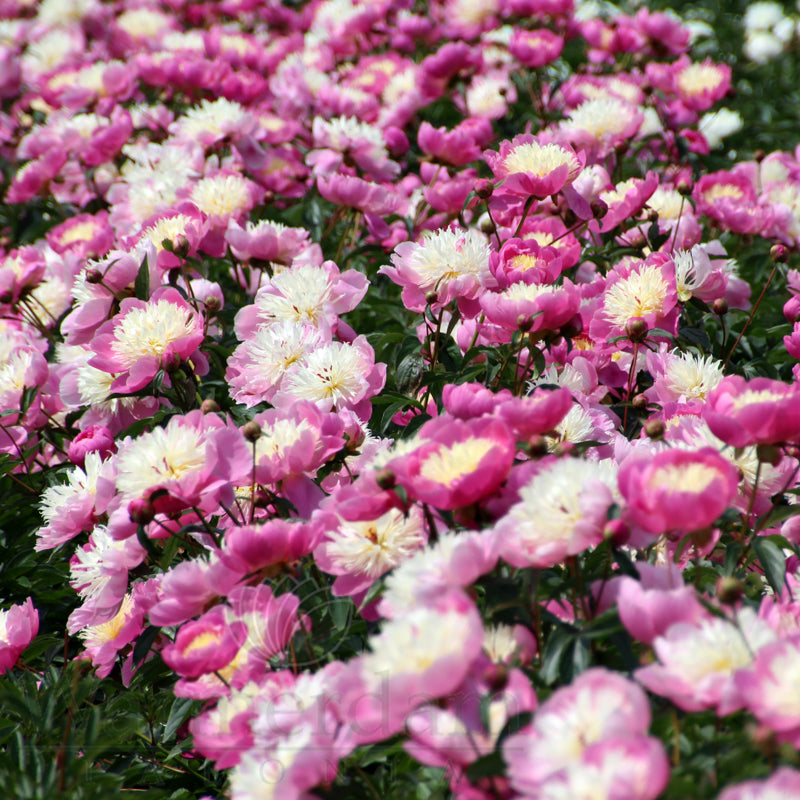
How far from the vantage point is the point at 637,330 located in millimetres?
1590

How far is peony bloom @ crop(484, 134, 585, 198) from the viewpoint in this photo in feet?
5.77

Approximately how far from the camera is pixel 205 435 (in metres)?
1.38

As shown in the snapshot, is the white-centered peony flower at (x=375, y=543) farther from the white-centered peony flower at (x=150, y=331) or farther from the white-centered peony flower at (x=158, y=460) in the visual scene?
the white-centered peony flower at (x=150, y=331)

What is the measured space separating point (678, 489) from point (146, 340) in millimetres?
1046

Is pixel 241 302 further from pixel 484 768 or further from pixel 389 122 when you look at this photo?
pixel 484 768

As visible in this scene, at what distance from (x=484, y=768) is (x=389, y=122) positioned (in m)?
2.66

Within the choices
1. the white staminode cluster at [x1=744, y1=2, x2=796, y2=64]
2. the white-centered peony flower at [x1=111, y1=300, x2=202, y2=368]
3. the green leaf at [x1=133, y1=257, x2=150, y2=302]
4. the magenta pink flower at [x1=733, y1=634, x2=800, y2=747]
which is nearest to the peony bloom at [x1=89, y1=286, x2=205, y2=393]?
the white-centered peony flower at [x1=111, y1=300, x2=202, y2=368]

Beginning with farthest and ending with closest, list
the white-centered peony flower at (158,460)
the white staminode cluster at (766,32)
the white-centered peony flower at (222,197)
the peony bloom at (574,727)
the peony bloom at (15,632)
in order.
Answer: the white staminode cluster at (766,32)
the white-centered peony flower at (222,197)
the peony bloom at (15,632)
the white-centered peony flower at (158,460)
the peony bloom at (574,727)

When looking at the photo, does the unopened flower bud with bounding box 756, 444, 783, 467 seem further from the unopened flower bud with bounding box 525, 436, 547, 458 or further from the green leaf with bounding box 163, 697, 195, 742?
the green leaf with bounding box 163, 697, 195, 742

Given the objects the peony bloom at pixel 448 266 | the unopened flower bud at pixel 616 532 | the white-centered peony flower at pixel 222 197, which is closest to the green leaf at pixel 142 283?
the white-centered peony flower at pixel 222 197

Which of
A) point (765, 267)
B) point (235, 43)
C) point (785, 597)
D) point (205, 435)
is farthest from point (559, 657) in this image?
point (235, 43)

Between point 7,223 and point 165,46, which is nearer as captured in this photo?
point 7,223

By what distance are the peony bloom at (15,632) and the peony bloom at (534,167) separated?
1.22 meters

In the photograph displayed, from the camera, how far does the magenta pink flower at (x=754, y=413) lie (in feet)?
3.62
